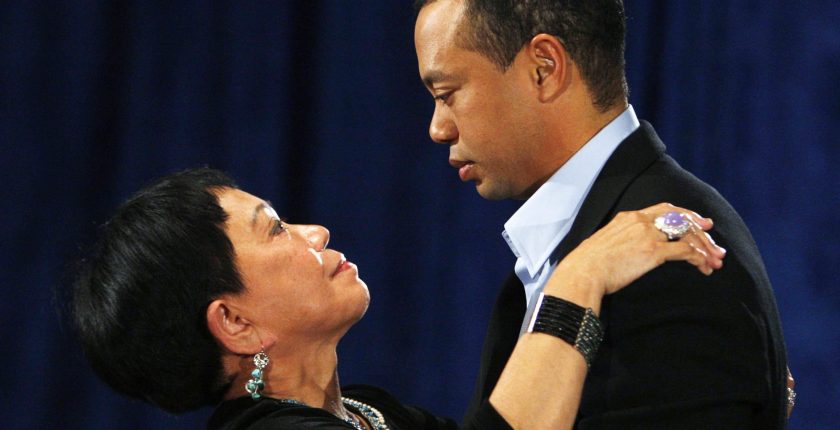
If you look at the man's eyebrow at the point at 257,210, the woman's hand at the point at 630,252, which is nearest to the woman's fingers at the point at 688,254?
the woman's hand at the point at 630,252

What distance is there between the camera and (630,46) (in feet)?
8.46

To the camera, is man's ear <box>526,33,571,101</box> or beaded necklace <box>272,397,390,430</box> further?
beaded necklace <box>272,397,390,430</box>

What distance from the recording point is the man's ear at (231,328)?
155 centimetres

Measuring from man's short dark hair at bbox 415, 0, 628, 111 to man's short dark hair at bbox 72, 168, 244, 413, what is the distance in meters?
0.48

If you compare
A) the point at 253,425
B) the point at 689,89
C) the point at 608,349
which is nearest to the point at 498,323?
the point at 608,349

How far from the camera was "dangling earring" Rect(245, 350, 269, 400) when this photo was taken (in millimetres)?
1569

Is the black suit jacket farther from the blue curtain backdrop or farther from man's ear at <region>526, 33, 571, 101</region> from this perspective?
the blue curtain backdrop

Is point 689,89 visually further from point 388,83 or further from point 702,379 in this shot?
point 702,379

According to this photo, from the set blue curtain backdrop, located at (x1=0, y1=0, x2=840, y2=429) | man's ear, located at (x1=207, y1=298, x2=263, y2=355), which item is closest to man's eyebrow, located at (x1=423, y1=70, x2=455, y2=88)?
man's ear, located at (x1=207, y1=298, x2=263, y2=355)

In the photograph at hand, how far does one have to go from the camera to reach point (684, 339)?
111 cm

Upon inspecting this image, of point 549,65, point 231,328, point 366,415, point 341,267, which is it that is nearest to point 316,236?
point 341,267

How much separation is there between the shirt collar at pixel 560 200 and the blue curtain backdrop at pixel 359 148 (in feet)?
3.88

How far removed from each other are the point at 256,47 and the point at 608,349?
56.6 inches

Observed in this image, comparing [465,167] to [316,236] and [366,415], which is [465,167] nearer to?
[316,236]
